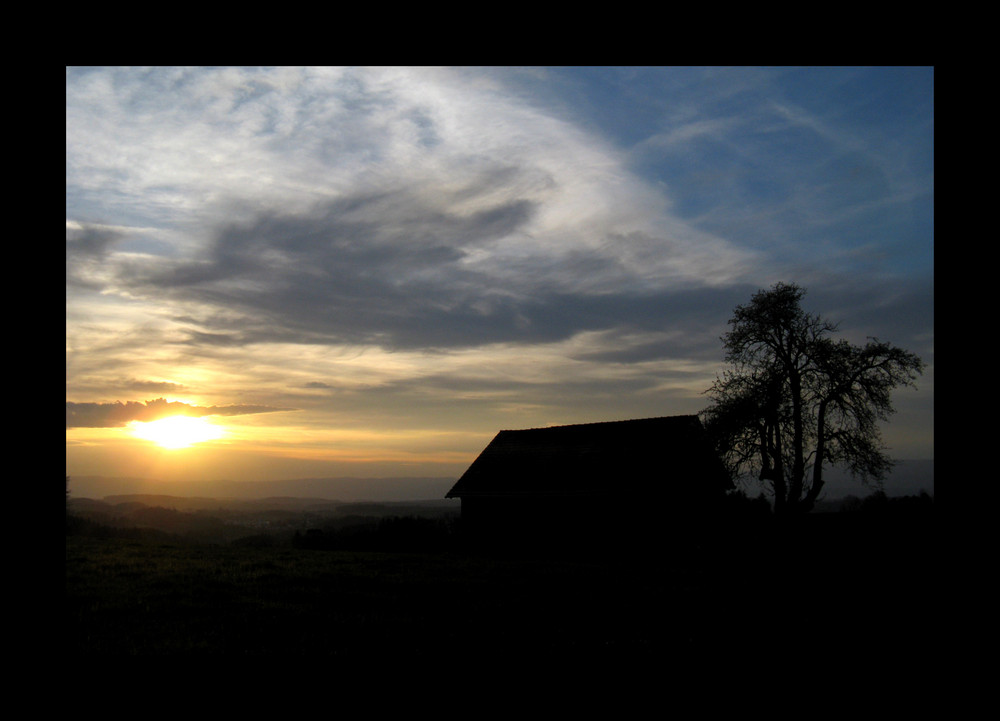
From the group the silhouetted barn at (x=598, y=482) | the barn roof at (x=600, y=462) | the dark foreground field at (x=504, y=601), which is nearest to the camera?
the dark foreground field at (x=504, y=601)

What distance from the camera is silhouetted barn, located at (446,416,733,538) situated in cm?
3084

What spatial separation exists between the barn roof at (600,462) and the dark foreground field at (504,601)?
10730mm

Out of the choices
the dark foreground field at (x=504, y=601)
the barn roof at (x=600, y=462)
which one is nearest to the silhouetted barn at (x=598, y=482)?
the barn roof at (x=600, y=462)

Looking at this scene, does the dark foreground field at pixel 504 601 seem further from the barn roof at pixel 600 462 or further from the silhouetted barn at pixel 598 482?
the barn roof at pixel 600 462

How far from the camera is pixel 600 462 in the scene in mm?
33188

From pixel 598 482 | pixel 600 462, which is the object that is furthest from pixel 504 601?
pixel 600 462

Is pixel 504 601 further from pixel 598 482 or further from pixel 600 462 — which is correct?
pixel 600 462

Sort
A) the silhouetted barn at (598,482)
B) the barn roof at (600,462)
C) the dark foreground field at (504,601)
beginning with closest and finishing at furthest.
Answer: the dark foreground field at (504,601) → the silhouetted barn at (598,482) → the barn roof at (600,462)

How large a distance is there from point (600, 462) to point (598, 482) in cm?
160

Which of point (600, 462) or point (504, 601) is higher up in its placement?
point (600, 462)

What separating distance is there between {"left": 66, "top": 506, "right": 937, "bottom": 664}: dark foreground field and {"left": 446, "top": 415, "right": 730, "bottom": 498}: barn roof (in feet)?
35.2

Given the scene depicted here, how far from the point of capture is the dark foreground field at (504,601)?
1063 cm

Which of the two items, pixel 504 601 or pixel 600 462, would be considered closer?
pixel 504 601

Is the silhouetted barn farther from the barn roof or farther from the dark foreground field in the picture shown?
the dark foreground field
